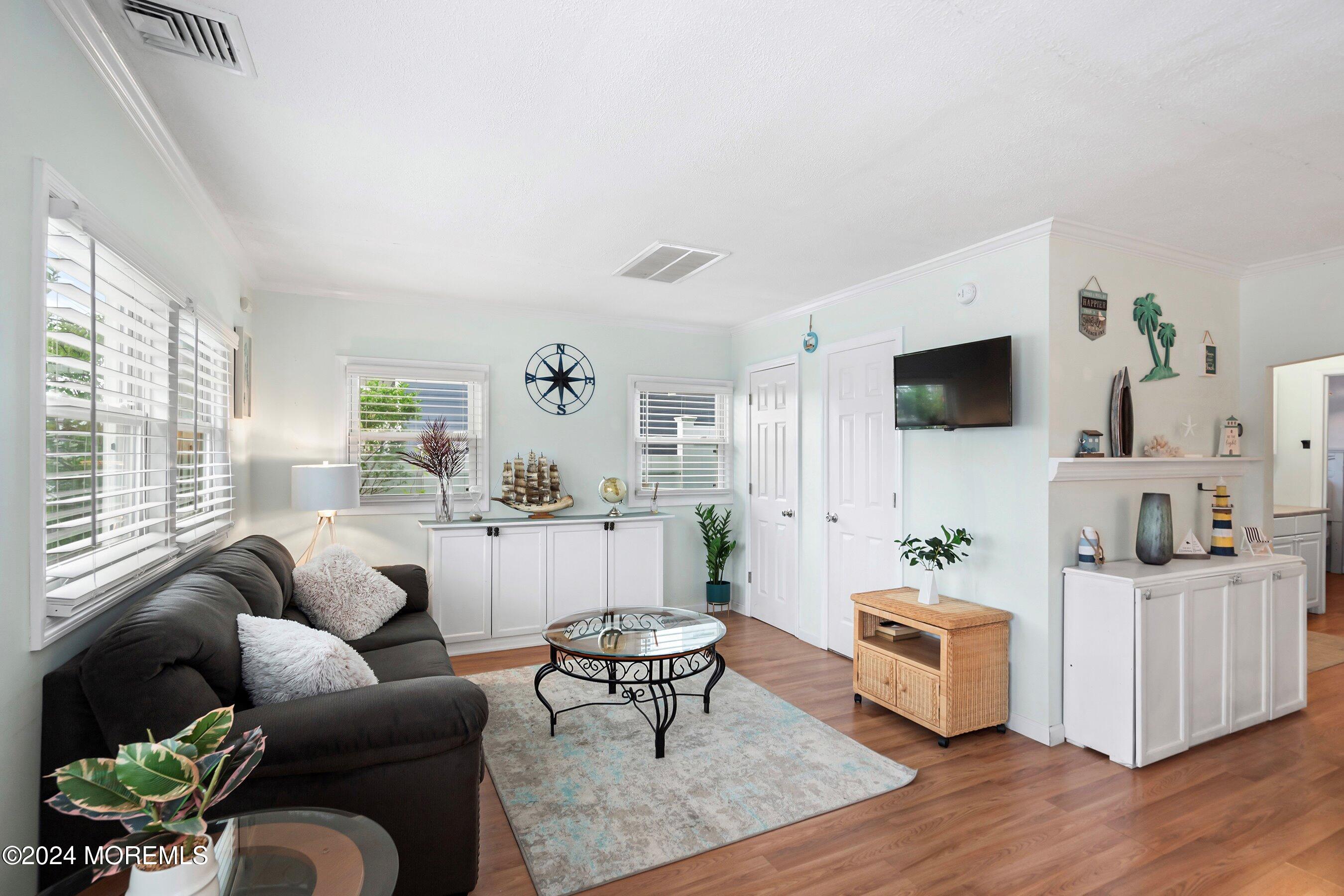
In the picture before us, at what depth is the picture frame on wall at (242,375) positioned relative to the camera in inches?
147

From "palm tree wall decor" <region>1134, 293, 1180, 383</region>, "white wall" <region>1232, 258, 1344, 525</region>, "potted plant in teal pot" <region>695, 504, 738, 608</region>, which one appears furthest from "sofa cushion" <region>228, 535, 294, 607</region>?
"white wall" <region>1232, 258, 1344, 525</region>

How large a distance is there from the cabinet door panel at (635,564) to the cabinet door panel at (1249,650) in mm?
3307

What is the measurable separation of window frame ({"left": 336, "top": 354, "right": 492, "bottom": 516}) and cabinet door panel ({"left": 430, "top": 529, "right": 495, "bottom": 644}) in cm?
40

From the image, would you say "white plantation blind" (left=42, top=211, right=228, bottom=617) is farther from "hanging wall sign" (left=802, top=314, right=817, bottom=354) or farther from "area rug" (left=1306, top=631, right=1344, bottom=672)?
"area rug" (left=1306, top=631, right=1344, bottom=672)

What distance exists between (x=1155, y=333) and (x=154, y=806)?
169 inches

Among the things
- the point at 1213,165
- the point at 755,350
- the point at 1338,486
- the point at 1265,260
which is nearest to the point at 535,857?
the point at 1213,165

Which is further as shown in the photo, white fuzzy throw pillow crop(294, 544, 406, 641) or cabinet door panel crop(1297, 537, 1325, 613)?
cabinet door panel crop(1297, 537, 1325, 613)

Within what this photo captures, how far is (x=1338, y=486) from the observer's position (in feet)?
22.1

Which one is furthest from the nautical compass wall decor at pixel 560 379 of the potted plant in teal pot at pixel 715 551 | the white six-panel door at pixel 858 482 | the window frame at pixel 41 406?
the window frame at pixel 41 406

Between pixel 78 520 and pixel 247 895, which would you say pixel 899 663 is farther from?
pixel 78 520

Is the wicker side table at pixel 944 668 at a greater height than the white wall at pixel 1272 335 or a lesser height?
lesser

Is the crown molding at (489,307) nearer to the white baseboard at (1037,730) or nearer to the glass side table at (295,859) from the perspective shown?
the white baseboard at (1037,730)

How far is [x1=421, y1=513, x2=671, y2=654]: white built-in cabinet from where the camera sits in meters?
4.52

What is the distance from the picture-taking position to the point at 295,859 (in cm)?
129
